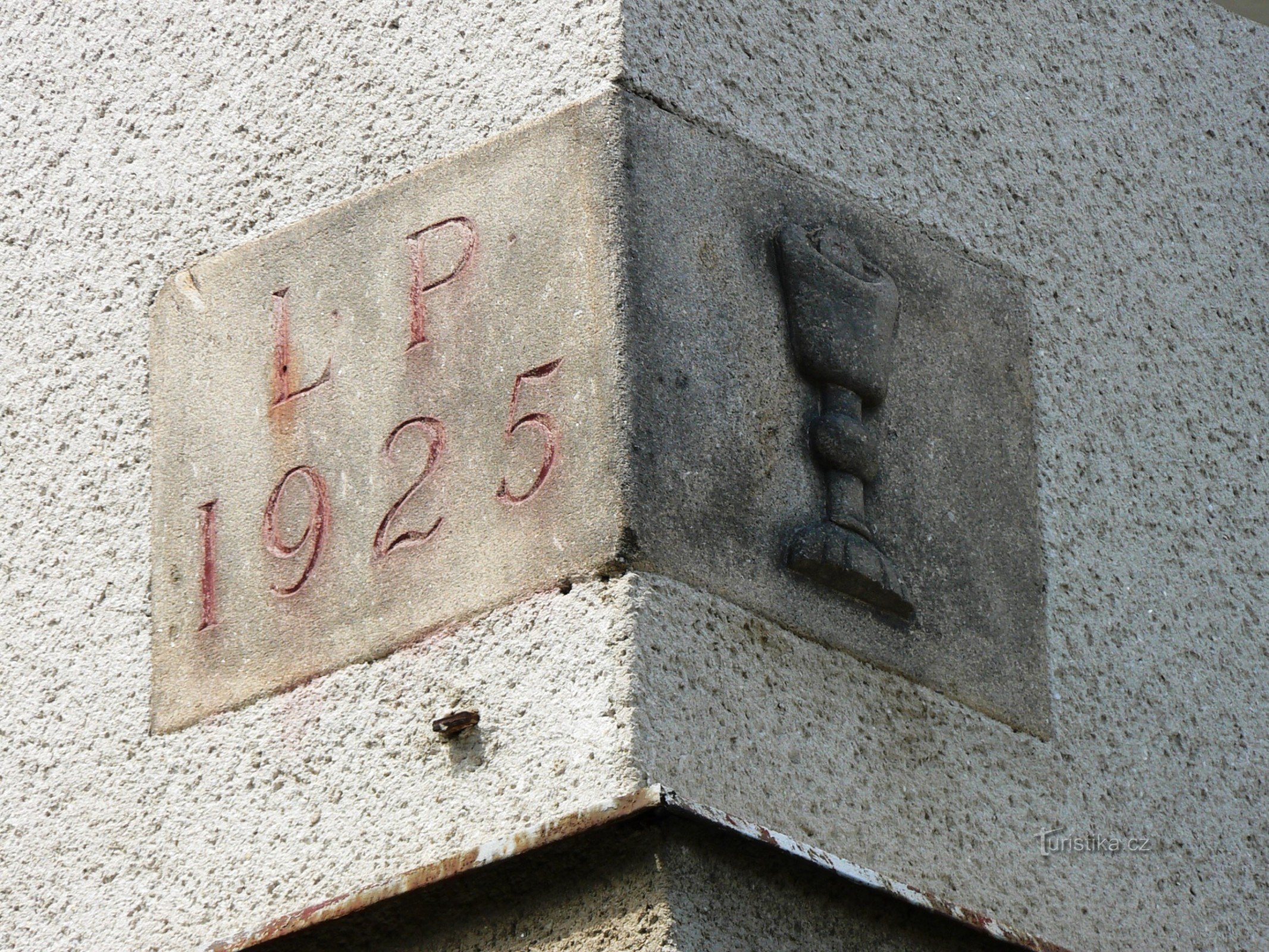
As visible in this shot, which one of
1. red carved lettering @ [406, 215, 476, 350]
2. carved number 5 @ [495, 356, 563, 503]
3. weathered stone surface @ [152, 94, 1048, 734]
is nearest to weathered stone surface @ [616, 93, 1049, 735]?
weathered stone surface @ [152, 94, 1048, 734]

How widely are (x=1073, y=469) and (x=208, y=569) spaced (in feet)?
4.90

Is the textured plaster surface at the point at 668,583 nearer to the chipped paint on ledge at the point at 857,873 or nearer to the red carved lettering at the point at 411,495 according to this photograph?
the chipped paint on ledge at the point at 857,873

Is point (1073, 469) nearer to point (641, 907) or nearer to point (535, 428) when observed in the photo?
point (535, 428)

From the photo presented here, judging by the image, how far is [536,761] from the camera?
9.89 feet

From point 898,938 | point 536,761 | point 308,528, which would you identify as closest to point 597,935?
point 536,761

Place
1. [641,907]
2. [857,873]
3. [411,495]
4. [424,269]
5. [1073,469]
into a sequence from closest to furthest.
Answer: [641,907] < [857,873] < [411,495] < [424,269] < [1073,469]

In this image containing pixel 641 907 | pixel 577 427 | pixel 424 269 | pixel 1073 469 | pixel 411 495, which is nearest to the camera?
pixel 641 907

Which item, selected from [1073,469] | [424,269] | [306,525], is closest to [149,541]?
[306,525]

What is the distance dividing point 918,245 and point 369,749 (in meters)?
1.27

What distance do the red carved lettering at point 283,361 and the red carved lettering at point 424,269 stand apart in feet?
0.51

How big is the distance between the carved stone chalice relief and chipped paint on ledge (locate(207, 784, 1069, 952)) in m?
0.45

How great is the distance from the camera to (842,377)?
342cm

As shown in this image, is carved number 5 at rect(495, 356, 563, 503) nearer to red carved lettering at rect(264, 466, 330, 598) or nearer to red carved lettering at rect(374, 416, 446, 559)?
red carved lettering at rect(374, 416, 446, 559)

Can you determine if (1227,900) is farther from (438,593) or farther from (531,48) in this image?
(531,48)
